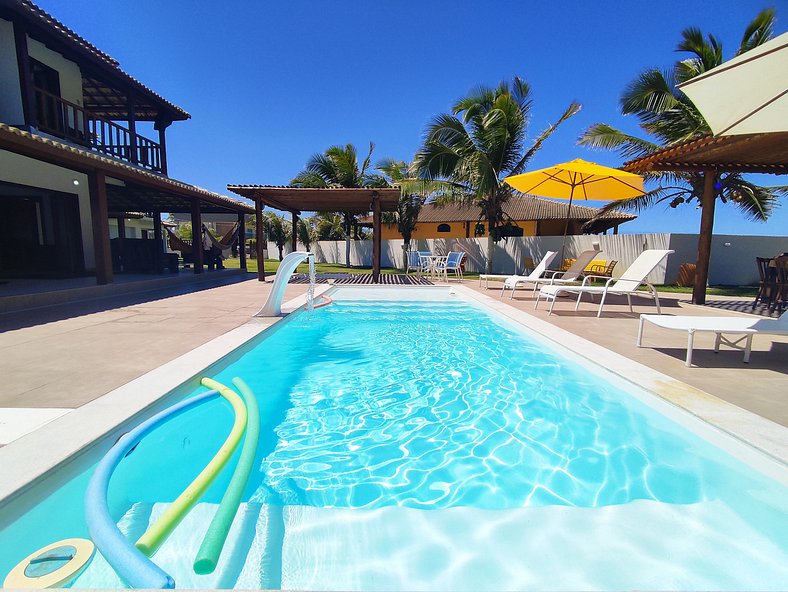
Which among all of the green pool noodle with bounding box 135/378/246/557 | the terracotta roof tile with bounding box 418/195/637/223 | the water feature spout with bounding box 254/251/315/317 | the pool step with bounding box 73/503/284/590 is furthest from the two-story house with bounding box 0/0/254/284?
the terracotta roof tile with bounding box 418/195/637/223

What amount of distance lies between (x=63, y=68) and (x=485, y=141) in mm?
14071

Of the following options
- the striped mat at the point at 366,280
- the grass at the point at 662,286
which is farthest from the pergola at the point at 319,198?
the grass at the point at 662,286

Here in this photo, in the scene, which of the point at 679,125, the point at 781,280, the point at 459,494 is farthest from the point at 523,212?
the point at 459,494

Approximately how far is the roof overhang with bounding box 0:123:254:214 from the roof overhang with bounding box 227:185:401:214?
1.85 metres

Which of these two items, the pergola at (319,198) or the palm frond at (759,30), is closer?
the palm frond at (759,30)

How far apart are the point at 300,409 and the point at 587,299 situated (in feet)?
26.2

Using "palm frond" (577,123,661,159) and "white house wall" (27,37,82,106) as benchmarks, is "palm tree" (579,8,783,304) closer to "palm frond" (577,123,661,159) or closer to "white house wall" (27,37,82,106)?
"palm frond" (577,123,661,159)

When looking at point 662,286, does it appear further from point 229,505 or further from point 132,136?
point 132,136

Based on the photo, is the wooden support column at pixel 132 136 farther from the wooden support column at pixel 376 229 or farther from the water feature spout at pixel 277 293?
the water feature spout at pixel 277 293

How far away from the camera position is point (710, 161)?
7.71m

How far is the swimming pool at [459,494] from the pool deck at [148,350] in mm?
671

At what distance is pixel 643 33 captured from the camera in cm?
1085

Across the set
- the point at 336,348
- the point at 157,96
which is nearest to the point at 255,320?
the point at 336,348

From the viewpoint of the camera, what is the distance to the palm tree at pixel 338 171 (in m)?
20.4
